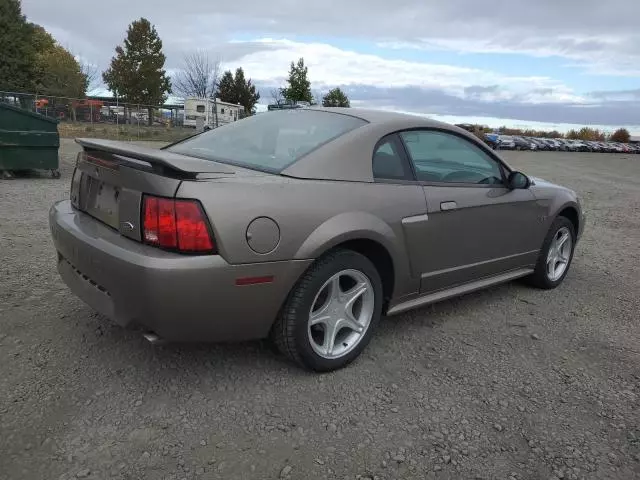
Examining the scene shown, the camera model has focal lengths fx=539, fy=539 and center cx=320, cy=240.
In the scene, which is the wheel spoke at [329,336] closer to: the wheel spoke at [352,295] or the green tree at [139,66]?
the wheel spoke at [352,295]

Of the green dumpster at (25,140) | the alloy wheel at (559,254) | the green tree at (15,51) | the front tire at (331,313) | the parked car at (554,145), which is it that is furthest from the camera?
the parked car at (554,145)

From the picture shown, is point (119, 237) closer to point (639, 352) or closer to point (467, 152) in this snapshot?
point (467, 152)

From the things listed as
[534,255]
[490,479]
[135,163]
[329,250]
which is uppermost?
[135,163]

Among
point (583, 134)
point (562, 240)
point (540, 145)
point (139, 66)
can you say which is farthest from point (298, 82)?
point (583, 134)

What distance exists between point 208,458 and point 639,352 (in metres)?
2.90

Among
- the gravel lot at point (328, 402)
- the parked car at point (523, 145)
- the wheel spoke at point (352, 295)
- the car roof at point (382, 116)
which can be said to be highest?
the car roof at point (382, 116)

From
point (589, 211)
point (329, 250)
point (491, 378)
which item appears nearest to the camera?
point (329, 250)

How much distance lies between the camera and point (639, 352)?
3553 millimetres

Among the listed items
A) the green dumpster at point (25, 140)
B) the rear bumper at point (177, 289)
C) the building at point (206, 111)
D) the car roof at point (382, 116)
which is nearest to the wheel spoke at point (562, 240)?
the car roof at point (382, 116)

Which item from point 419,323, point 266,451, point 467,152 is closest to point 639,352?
point 419,323

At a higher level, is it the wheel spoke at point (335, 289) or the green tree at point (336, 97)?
the green tree at point (336, 97)

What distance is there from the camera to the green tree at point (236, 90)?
6122 cm

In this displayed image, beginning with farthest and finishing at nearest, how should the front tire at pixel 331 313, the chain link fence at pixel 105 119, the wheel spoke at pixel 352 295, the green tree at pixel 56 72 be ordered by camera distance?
the green tree at pixel 56 72 < the chain link fence at pixel 105 119 < the wheel spoke at pixel 352 295 < the front tire at pixel 331 313

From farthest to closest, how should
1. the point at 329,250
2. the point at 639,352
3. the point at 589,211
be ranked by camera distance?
the point at 589,211 < the point at 639,352 < the point at 329,250
